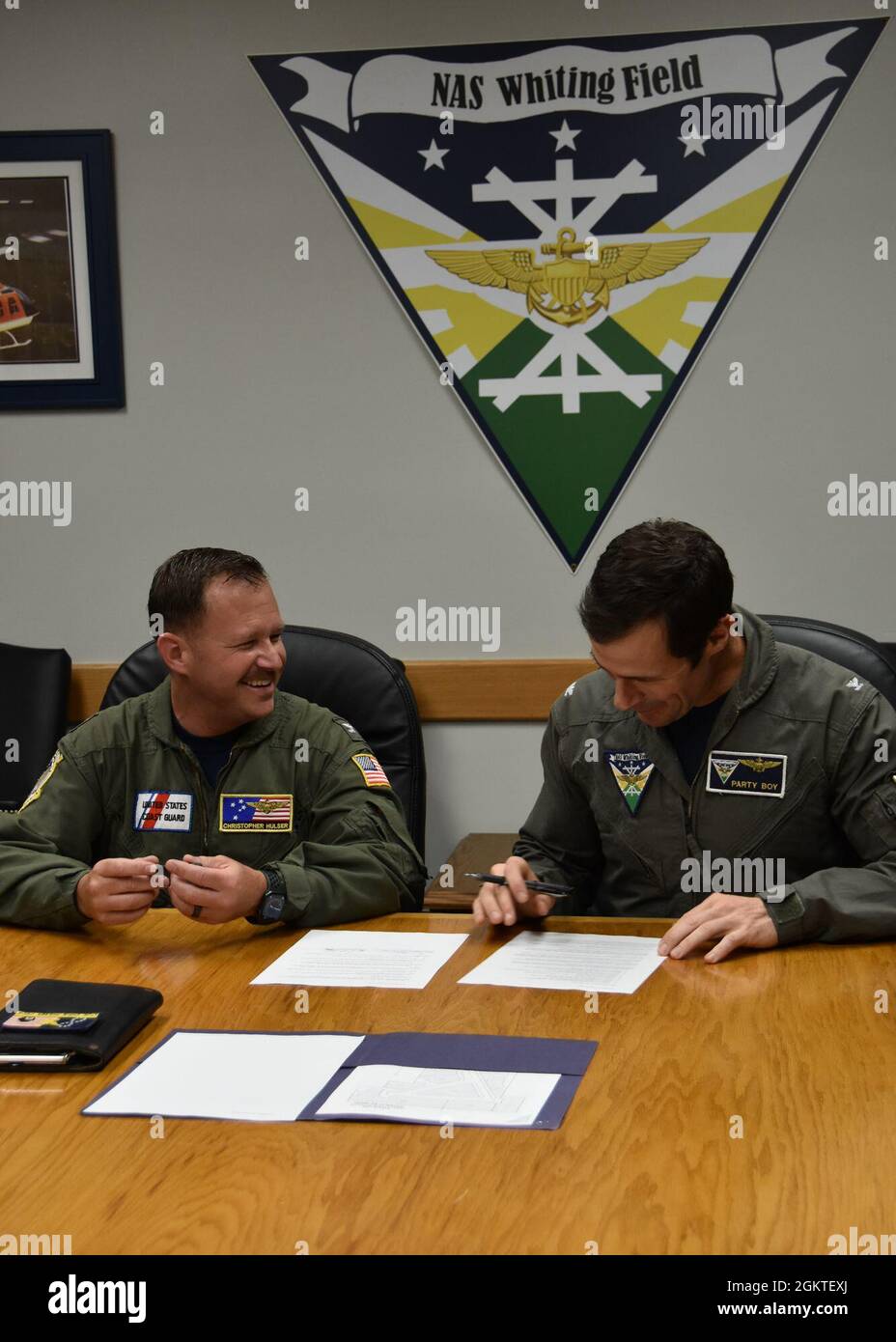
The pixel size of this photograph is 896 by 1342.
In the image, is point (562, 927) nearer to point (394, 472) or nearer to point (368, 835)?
point (368, 835)

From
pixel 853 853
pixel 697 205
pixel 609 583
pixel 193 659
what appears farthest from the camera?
pixel 697 205

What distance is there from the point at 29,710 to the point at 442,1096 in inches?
86.0

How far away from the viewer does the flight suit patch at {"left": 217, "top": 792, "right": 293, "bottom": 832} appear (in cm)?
237

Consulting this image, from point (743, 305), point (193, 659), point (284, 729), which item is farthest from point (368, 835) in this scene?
point (743, 305)

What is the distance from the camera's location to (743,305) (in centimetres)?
318

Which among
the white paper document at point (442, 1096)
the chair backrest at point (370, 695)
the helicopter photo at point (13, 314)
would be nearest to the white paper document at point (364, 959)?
the white paper document at point (442, 1096)

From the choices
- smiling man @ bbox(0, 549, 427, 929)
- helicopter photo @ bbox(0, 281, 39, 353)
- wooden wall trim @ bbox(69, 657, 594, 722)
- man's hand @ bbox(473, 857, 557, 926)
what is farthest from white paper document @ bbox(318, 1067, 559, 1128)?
helicopter photo @ bbox(0, 281, 39, 353)

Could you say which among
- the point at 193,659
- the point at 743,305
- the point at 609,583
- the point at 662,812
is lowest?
the point at 662,812

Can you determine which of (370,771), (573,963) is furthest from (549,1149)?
(370,771)

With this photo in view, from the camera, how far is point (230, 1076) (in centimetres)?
148

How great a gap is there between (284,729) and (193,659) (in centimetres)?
21

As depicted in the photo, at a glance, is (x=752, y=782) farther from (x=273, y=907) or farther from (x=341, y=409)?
(x=341, y=409)

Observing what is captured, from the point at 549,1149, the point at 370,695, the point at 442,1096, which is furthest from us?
the point at 370,695

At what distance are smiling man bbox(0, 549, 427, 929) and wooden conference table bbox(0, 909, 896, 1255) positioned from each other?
24.1 inches
